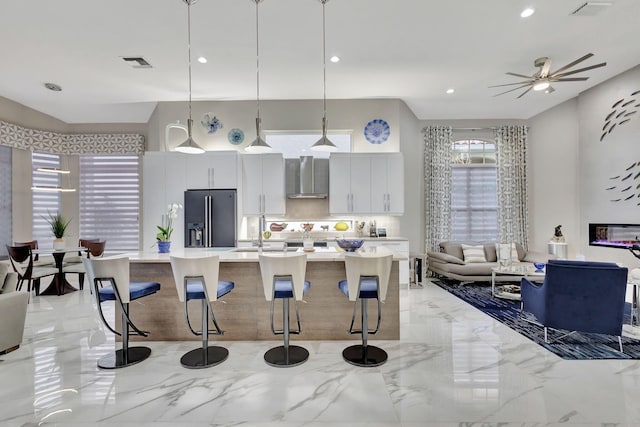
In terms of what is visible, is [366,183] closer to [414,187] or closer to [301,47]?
[414,187]

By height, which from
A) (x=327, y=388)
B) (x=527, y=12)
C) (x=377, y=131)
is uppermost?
(x=527, y=12)

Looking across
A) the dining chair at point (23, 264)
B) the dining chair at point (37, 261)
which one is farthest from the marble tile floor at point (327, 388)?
the dining chair at point (37, 261)

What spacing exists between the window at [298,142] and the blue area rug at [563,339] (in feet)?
11.6

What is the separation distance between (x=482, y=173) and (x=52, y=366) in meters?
7.46

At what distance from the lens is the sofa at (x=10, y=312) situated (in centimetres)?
276

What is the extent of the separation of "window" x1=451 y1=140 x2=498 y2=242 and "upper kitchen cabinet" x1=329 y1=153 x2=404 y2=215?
1850mm

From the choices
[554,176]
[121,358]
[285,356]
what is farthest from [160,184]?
[554,176]

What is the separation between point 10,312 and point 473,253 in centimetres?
668

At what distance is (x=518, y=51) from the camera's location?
3965 mm

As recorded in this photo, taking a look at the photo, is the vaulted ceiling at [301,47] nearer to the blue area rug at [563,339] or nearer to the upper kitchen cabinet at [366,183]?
the upper kitchen cabinet at [366,183]

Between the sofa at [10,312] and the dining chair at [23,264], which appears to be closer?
the sofa at [10,312]

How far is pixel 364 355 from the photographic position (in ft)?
8.64

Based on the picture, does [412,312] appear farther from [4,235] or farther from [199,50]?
[4,235]

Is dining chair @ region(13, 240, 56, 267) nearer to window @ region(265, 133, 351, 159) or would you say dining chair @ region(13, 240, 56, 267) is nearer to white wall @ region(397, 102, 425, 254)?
window @ region(265, 133, 351, 159)
